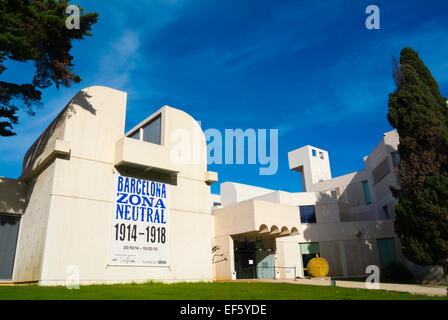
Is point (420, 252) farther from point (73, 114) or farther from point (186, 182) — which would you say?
point (73, 114)

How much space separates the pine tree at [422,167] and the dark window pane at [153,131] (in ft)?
57.4

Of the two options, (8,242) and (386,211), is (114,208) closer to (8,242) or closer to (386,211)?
(8,242)

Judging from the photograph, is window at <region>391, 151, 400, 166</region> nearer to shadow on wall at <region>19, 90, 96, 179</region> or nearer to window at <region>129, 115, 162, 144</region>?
window at <region>129, 115, 162, 144</region>

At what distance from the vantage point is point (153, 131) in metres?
24.3

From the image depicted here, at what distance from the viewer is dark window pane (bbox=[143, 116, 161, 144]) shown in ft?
77.4

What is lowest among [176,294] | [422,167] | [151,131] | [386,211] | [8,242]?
[176,294]

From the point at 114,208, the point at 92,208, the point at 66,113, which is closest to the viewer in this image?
the point at 92,208

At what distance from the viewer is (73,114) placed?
19.5 meters

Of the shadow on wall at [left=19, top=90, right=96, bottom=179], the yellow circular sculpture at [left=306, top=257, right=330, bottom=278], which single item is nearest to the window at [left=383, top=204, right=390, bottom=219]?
the yellow circular sculpture at [left=306, top=257, right=330, bottom=278]

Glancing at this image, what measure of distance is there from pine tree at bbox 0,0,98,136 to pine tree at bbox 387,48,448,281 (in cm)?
2177

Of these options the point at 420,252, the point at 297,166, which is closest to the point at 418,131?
the point at 420,252

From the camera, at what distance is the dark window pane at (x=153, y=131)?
23.6 m

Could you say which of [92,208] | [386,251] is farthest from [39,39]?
[386,251]

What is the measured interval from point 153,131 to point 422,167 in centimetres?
1885
